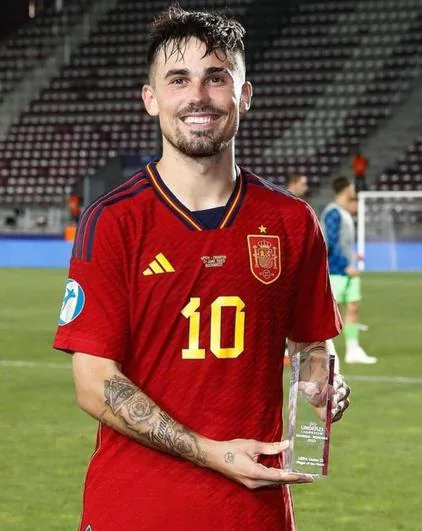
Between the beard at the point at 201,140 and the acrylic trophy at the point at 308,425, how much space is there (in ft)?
1.63

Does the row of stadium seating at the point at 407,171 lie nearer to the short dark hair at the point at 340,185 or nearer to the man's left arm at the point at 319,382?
the short dark hair at the point at 340,185

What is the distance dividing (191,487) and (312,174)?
112ft

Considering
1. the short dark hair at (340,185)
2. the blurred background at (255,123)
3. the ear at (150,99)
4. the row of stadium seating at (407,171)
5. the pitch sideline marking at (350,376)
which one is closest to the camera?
the ear at (150,99)

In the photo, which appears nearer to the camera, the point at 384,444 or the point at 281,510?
the point at 281,510

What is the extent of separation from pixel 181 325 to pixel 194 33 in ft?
2.06


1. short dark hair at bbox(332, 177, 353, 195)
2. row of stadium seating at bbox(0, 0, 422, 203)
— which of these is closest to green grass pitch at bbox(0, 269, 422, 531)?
short dark hair at bbox(332, 177, 353, 195)

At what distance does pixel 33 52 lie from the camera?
1750 inches

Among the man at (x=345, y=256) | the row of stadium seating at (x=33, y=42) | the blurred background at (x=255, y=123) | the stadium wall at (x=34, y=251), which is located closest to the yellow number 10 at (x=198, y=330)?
the man at (x=345, y=256)

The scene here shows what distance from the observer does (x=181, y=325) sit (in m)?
2.95

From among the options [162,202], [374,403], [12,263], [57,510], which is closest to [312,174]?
[12,263]

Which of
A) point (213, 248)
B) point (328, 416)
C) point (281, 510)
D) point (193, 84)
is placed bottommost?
point (281, 510)

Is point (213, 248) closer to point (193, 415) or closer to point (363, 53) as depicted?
point (193, 415)

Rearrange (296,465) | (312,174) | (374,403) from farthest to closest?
1. (312,174)
2. (374,403)
3. (296,465)

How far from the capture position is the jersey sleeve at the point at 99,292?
9.64 ft
